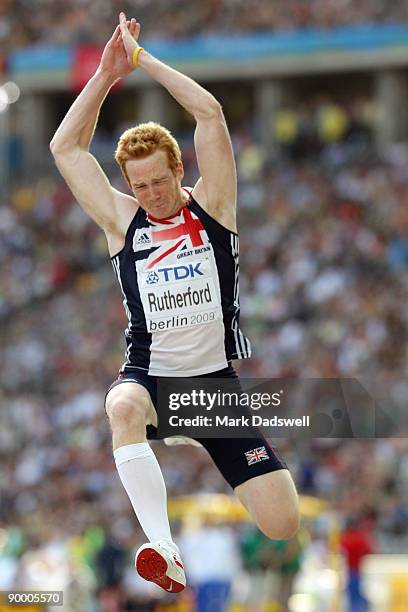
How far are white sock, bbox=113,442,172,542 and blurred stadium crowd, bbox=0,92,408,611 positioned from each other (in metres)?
5.95

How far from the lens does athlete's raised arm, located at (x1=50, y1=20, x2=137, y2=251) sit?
684 centimetres

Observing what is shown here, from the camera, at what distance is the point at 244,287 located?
21.4 metres

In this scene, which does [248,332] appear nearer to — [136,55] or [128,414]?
[136,55]

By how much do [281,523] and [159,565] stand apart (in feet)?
2.87

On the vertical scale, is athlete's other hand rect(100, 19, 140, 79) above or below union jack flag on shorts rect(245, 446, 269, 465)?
above

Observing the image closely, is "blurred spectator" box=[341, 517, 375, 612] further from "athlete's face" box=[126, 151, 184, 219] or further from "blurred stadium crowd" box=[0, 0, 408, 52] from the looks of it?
"blurred stadium crowd" box=[0, 0, 408, 52]

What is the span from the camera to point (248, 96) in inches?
1155

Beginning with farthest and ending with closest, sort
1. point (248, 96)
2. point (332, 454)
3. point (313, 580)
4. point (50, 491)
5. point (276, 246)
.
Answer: point (248, 96) → point (276, 246) → point (50, 491) → point (332, 454) → point (313, 580)

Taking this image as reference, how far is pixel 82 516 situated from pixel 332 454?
306 centimetres

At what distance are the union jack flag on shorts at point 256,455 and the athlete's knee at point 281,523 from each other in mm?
261

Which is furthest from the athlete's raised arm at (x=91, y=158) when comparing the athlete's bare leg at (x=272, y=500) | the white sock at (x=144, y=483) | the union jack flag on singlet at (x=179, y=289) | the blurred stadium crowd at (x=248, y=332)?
the blurred stadium crowd at (x=248, y=332)

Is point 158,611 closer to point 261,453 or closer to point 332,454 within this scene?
point 332,454

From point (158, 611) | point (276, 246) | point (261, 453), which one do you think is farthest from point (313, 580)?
point (276, 246)

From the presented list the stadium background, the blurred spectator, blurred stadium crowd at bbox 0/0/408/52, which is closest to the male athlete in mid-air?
the stadium background
